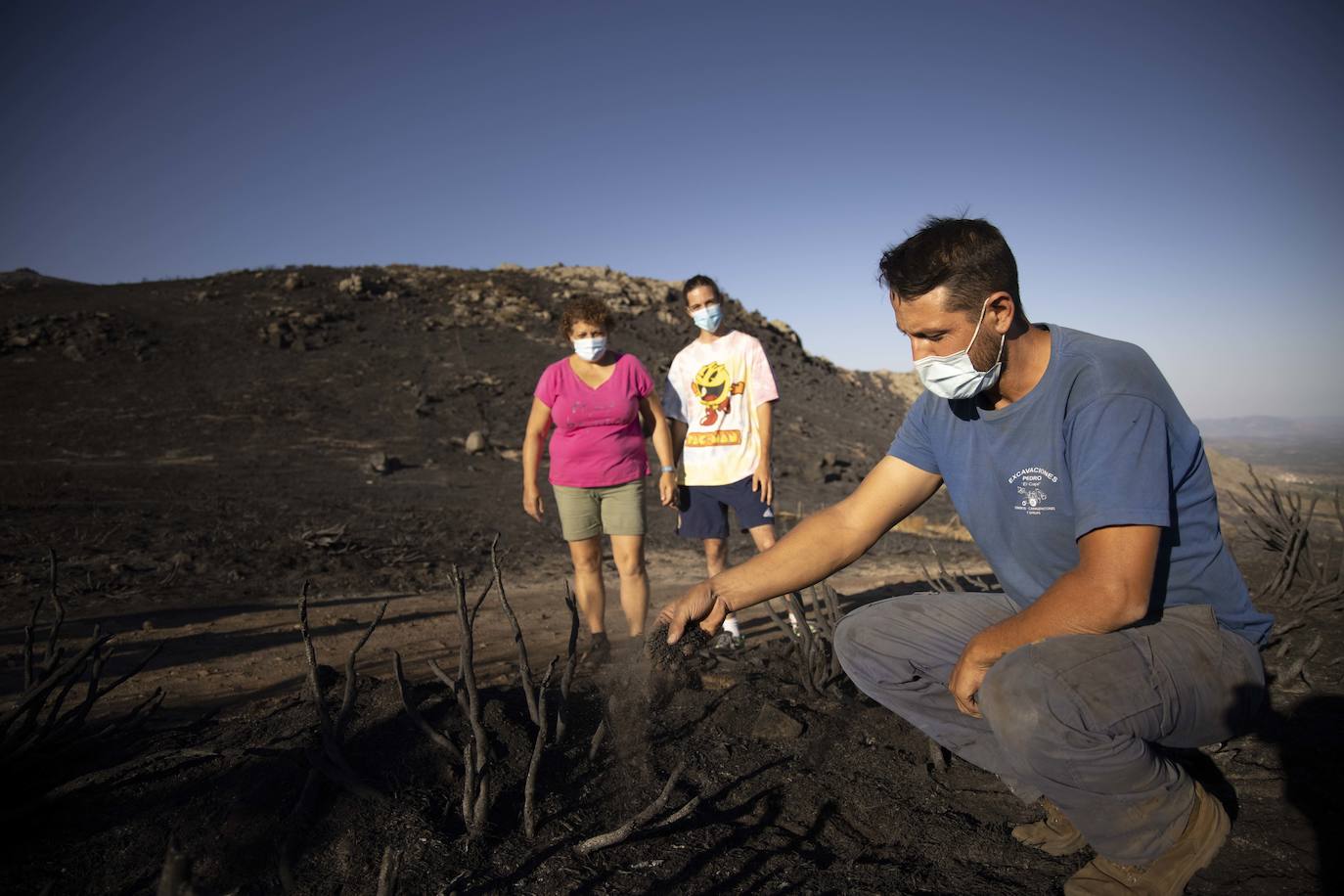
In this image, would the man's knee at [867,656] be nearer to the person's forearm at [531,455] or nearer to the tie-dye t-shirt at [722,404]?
the tie-dye t-shirt at [722,404]

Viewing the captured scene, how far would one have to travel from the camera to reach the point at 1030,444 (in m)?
1.98

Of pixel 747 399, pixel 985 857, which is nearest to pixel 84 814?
pixel 985 857

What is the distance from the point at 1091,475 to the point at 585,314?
276 centimetres

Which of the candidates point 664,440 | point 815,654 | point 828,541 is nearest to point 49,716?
point 828,541

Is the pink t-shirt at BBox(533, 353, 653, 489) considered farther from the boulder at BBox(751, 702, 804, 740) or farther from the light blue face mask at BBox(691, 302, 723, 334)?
the boulder at BBox(751, 702, 804, 740)

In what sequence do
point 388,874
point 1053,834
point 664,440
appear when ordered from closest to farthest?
1. point 388,874
2. point 1053,834
3. point 664,440

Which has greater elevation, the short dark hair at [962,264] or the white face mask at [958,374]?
the short dark hair at [962,264]

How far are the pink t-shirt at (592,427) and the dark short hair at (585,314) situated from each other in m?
0.21

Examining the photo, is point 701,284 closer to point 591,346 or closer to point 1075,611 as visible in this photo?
point 591,346

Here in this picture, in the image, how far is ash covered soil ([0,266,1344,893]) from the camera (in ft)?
6.06

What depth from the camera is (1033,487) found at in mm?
1980

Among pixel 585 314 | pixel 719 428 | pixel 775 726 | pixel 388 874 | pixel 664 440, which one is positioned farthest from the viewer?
pixel 664 440

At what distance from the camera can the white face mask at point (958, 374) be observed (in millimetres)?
1979

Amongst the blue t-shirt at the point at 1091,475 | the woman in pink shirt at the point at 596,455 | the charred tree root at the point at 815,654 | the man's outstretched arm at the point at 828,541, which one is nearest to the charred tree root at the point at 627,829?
the man's outstretched arm at the point at 828,541
